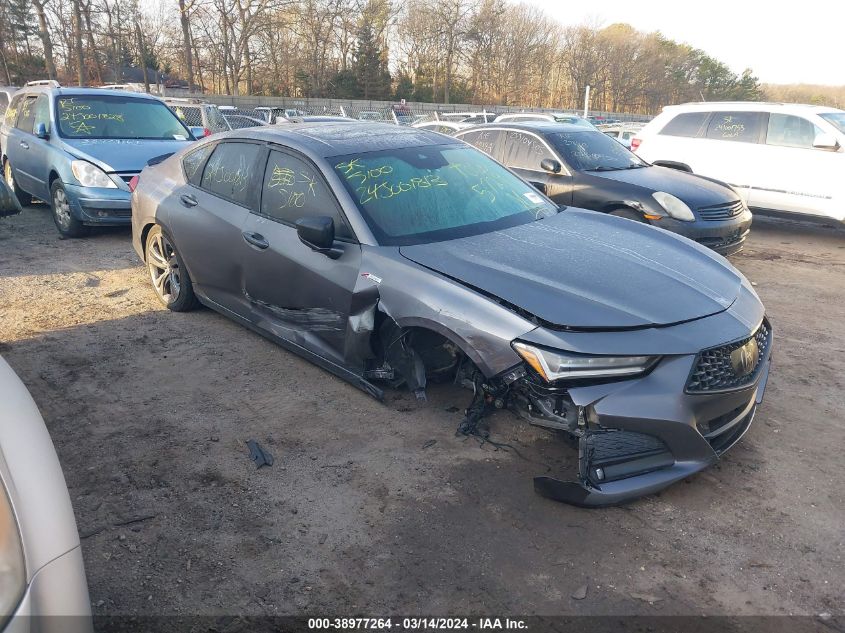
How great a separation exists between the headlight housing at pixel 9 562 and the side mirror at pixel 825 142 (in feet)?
33.1

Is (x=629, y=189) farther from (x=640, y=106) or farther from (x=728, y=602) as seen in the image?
(x=640, y=106)

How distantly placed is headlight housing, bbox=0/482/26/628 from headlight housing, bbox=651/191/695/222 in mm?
6483

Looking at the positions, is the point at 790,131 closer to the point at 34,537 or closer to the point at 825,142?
the point at 825,142

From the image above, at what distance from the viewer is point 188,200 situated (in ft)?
16.4

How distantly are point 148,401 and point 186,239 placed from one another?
147 centimetres

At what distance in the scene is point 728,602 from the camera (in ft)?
8.05

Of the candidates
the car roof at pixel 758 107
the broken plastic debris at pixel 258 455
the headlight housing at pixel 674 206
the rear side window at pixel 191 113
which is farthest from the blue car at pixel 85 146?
the car roof at pixel 758 107

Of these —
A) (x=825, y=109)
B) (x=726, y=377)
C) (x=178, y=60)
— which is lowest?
(x=726, y=377)

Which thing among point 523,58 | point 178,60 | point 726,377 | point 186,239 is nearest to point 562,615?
point 726,377

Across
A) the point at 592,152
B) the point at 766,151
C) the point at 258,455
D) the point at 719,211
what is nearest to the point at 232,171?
the point at 258,455

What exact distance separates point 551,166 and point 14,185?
8.06m

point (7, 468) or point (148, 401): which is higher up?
point (7, 468)

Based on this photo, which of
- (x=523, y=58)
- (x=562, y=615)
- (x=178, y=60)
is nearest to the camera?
(x=562, y=615)

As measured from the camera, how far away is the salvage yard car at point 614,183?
22.1ft
